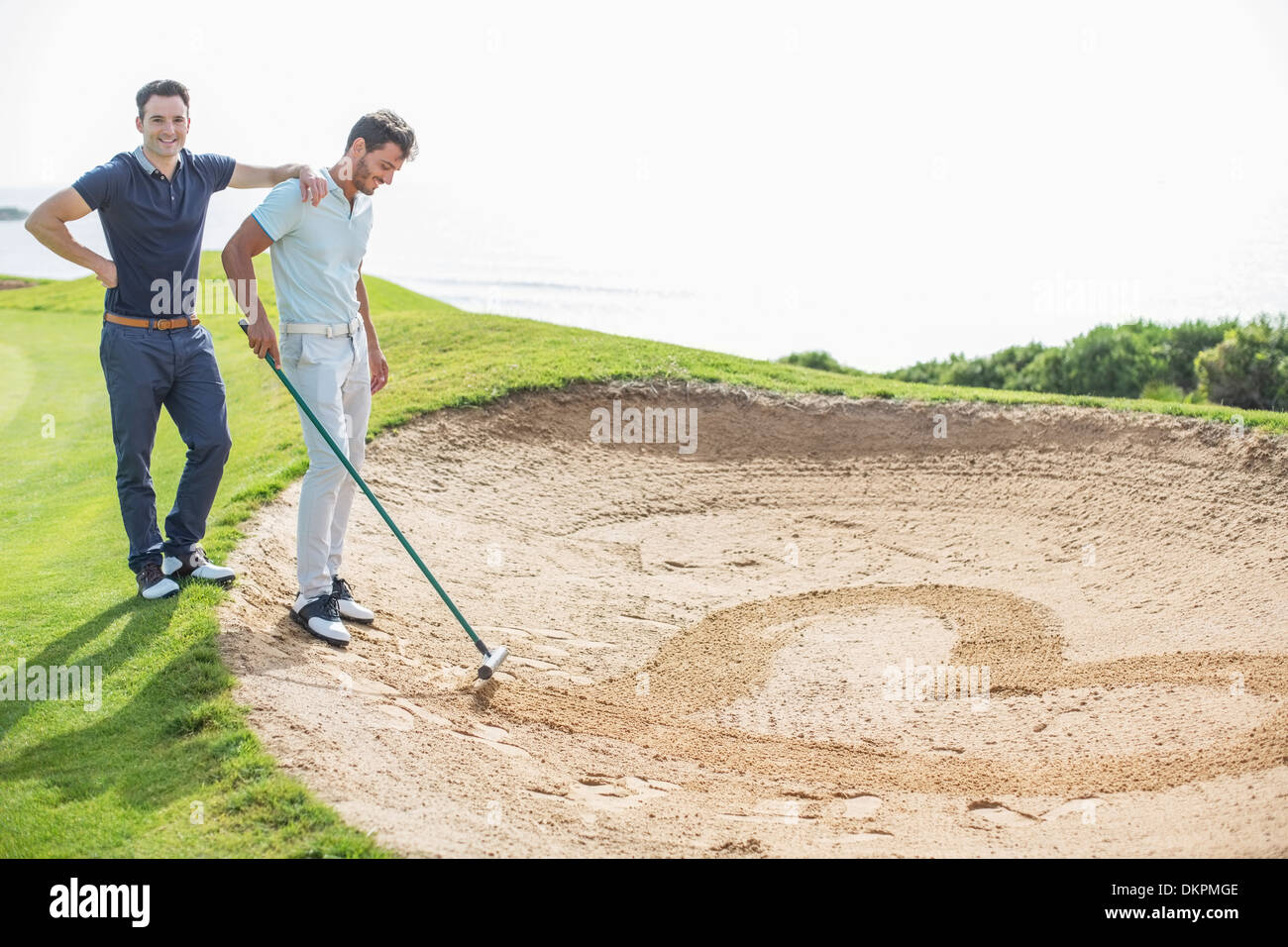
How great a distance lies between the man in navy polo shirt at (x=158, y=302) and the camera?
19.4ft

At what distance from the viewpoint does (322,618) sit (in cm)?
633

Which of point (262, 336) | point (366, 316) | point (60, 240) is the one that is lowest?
point (262, 336)

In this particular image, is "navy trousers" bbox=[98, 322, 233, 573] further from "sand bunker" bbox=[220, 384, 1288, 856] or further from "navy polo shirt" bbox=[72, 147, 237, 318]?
"sand bunker" bbox=[220, 384, 1288, 856]

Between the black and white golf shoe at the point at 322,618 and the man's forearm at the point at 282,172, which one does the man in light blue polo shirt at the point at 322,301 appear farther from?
the man's forearm at the point at 282,172

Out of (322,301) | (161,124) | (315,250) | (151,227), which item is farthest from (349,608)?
(161,124)

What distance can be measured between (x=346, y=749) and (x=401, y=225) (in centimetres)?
6669

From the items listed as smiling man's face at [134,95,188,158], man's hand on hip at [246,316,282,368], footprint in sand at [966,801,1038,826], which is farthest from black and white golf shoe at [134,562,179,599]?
footprint in sand at [966,801,1038,826]

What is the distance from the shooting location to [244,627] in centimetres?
602

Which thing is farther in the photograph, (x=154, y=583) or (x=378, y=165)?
(x=154, y=583)

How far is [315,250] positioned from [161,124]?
1.15 meters

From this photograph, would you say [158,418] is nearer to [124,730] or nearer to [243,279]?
[243,279]

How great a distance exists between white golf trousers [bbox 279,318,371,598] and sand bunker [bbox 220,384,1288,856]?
0.55 meters

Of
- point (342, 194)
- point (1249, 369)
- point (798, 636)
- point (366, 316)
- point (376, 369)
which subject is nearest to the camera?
point (342, 194)

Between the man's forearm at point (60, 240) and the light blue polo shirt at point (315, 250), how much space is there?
36.0 inches
